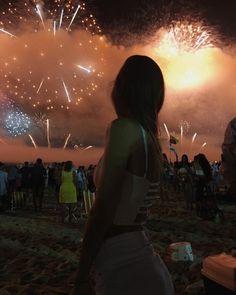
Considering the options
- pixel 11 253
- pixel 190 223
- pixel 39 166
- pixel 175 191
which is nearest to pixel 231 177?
pixel 11 253

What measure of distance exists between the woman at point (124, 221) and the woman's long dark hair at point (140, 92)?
5 centimetres

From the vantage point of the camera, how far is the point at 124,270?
174 centimetres

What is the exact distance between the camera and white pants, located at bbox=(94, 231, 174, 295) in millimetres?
1732

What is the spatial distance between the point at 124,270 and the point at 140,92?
73 centimetres

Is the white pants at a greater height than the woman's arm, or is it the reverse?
the woman's arm

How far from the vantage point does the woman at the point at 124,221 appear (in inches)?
67.3

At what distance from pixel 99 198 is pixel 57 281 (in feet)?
16.7

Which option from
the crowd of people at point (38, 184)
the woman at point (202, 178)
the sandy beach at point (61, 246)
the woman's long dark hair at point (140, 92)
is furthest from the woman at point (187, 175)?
the woman's long dark hair at point (140, 92)

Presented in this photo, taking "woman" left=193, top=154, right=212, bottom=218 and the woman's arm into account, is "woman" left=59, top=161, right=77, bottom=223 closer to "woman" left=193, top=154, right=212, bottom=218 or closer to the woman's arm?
"woman" left=193, top=154, right=212, bottom=218

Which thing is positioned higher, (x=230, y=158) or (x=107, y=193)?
(x=230, y=158)

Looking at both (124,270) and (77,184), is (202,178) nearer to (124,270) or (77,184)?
(77,184)

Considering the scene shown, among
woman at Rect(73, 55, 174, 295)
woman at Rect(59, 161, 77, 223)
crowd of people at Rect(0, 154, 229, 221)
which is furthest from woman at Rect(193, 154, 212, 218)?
woman at Rect(73, 55, 174, 295)

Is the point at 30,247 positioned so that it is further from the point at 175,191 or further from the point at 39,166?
the point at 175,191

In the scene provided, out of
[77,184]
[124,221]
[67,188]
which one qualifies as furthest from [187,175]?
[124,221]
